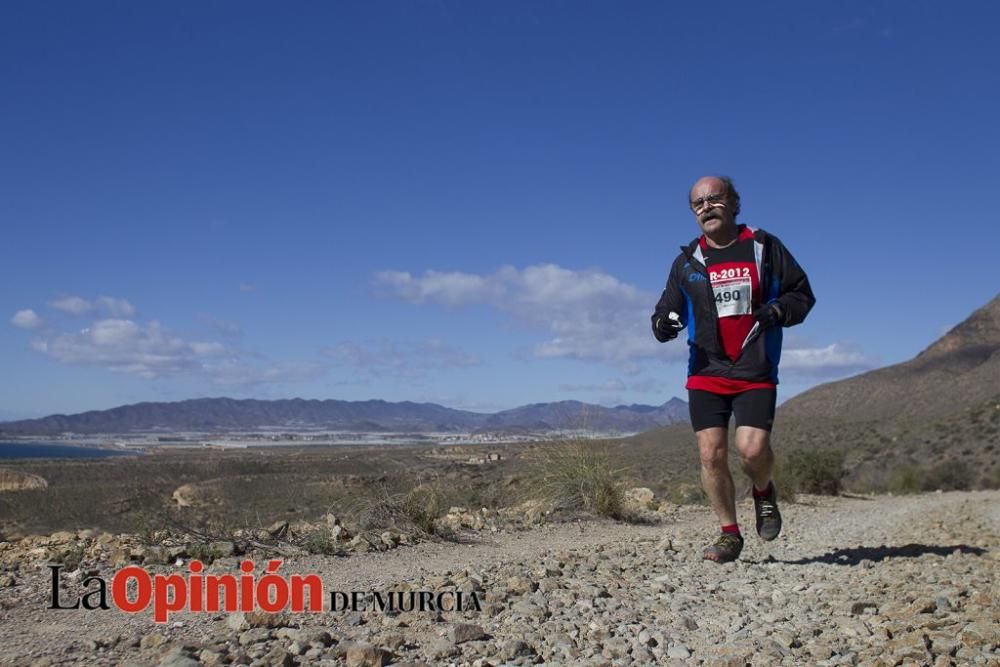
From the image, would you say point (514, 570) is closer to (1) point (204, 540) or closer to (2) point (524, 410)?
(1) point (204, 540)

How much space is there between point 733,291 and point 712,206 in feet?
1.79

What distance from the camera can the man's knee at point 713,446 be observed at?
516 centimetres

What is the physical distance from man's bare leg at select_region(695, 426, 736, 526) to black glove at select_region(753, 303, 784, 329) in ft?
2.25

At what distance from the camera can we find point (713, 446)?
17.0 ft

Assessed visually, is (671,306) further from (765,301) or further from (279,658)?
(279,658)

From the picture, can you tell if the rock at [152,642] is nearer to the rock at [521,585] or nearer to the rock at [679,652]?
the rock at [521,585]

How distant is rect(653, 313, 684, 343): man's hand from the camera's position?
5234 millimetres

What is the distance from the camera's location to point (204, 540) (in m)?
6.05

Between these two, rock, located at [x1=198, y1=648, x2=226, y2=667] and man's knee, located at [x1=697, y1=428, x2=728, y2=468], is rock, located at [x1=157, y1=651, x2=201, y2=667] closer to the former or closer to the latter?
rock, located at [x1=198, y1=648, x2=226, y2=667]

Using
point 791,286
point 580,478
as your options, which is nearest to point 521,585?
point 791,286

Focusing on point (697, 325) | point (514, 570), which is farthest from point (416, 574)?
point (697, 325)

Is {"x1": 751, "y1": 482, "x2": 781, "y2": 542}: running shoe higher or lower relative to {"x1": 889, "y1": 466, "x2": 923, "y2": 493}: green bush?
higher

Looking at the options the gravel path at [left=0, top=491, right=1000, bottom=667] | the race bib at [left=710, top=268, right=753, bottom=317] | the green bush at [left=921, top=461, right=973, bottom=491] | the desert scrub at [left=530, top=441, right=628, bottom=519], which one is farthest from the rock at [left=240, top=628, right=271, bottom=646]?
the green bush at [left=921, top=461, right=973, bottom=491]

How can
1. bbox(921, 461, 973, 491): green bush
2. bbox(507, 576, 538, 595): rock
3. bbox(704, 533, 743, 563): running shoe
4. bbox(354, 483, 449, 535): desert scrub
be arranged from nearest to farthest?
bbox(507, 576, 538, 595): rock < bbox(704, 533, 743, 563): running shoe < bbox(354, 483, 449, 535): desert scrub < bbox(921, 461, 973, 491): green bush
